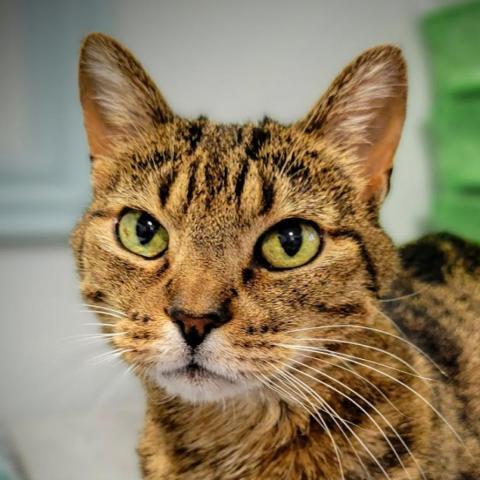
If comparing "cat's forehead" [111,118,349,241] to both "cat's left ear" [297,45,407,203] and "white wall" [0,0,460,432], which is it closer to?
"cat's left ear" [297,45,407,203]

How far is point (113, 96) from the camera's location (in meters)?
0.70

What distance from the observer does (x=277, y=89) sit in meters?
1.01

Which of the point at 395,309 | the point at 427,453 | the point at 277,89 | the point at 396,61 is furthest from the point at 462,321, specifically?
the point at 277,89

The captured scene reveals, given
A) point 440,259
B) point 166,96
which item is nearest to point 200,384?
point 440,259

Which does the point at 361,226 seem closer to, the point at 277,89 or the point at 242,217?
the point at 242,217

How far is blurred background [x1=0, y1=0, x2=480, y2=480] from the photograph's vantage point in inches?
38.8

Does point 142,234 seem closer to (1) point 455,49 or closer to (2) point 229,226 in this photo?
(2) point 229,226

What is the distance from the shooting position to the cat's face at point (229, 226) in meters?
0.55

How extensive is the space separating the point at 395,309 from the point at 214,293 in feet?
0.95

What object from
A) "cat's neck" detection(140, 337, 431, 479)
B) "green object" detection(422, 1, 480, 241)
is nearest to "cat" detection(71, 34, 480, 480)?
"cat's neck" detection(140, 337, 431, 479)

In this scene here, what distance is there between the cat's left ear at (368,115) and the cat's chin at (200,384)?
0.75 ft

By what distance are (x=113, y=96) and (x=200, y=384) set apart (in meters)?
0.33

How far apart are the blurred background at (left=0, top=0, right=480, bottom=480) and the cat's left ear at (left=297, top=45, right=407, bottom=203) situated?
0.33 metres

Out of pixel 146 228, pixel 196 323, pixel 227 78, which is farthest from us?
pixel 227 78
